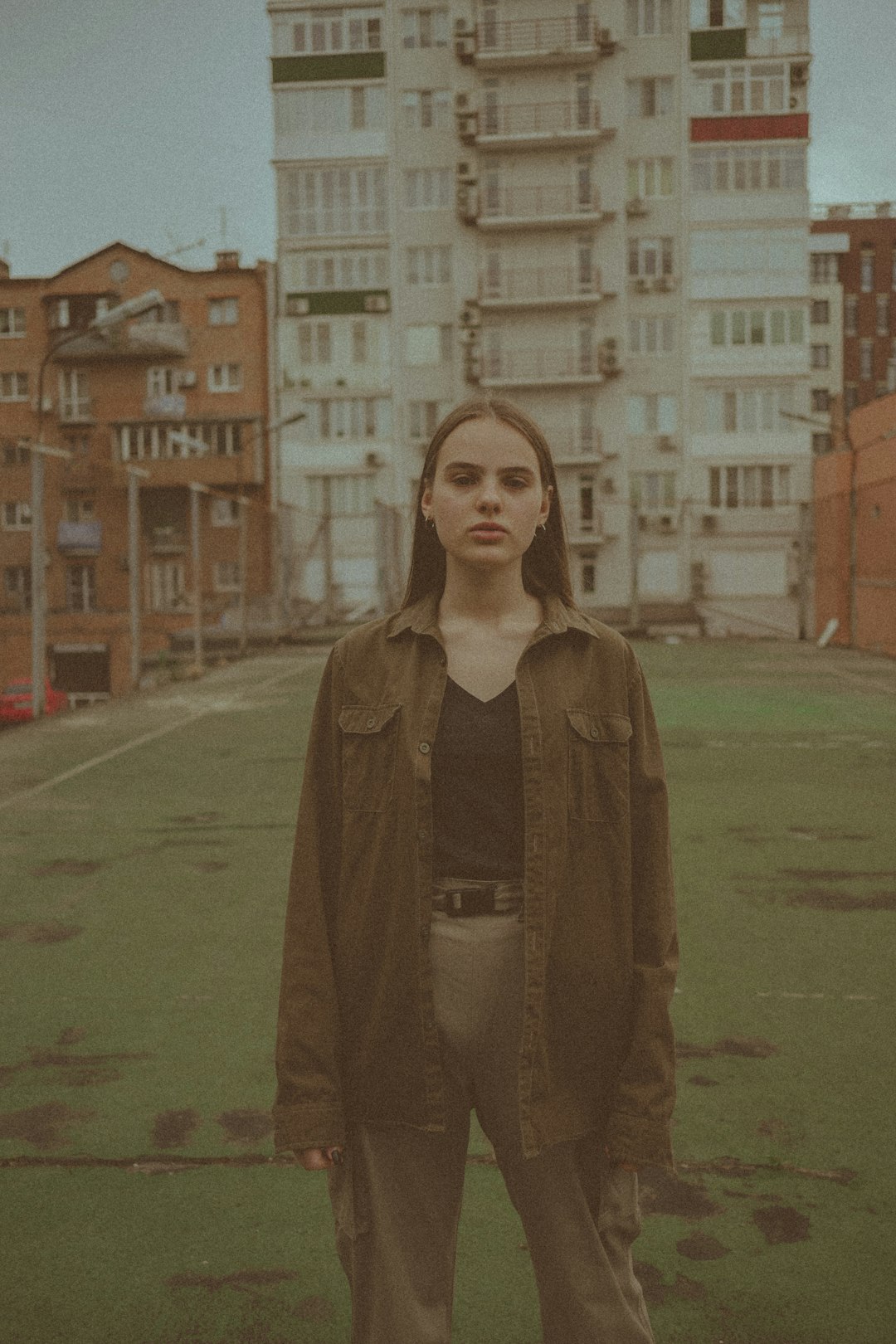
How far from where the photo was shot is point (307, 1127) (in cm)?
211

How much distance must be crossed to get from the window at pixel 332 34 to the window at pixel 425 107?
1860mm

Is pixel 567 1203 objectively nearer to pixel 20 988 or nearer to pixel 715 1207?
pixel 715 1207

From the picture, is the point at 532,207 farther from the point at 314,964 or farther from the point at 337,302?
the point at 314,964

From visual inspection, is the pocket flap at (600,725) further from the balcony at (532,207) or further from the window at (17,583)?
the balcony at (532,207)

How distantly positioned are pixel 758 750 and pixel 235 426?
113 ft

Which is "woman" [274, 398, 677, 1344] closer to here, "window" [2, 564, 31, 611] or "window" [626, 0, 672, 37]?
"window" [2, 564, 31, 611]

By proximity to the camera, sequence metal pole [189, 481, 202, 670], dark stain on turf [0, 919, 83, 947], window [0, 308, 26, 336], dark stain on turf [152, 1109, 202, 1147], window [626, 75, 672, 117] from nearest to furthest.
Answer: dark stain on turf [152, 1109, 202, 1147] < dark stain on turf [0, 919, 83, 947] < metal pole [189, 481, 202, 670] < window [626, 75, 672, 117] < window [0, 308, 26, 336]

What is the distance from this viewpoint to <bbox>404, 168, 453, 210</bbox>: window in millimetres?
42500

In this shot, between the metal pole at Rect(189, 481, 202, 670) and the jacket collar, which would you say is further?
the metal pole at Rect(189, 481, 202, 670)

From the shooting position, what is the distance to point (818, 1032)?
14.5 ft

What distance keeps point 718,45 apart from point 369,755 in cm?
4502

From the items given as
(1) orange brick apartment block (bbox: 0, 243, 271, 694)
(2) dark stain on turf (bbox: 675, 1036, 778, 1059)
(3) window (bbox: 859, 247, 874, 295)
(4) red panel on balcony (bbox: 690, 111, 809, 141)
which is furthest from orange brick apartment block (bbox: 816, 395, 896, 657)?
(3) window (bbox: 859, 247, 874, 295)

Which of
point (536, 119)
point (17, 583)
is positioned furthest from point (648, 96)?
point (17, 583)

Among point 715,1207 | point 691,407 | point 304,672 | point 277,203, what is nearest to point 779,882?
point 715,1207
